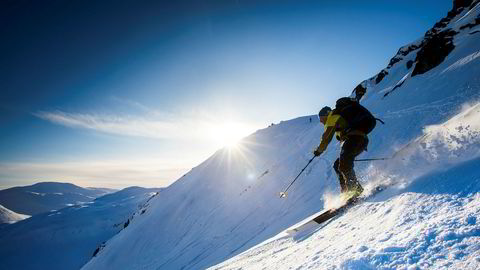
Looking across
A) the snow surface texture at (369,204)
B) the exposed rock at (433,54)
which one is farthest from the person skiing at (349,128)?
the exposed rock at (433,54)

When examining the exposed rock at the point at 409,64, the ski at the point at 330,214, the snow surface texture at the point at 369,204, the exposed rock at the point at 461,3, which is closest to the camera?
the snow surface texture at the point at 369,204

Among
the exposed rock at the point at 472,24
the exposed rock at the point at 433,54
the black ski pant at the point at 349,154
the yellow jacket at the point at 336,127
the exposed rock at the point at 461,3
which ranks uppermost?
the exposed rock at the point at 461,3

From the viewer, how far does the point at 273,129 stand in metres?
60.7

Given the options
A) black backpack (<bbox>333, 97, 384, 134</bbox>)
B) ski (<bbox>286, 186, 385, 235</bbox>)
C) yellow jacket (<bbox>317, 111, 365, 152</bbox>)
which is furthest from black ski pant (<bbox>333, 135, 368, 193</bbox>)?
ski (<bbox>286, 186, 385, 235</bbox>)

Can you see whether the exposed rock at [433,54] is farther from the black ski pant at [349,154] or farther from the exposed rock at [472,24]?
the black ski pant at [349,154]

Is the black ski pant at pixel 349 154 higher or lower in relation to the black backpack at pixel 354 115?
lower

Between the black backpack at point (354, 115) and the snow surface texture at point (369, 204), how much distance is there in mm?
1036

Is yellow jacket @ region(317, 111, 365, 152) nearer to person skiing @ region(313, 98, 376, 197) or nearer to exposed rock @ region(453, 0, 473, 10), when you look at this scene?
person skiing @ region(313, 98, 376, 197)

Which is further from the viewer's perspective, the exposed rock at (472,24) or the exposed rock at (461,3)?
the exposed rock at (461,3)

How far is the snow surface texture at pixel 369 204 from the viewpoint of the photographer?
10.1ft

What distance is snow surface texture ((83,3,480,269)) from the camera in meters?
3.08

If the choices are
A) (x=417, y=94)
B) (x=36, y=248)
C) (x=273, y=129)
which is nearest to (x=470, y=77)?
(x=417, y=94)

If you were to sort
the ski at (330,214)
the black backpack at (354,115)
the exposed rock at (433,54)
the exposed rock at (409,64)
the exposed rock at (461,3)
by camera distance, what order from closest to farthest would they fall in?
1. the ski at (330,214)
2. the black backpack at (354,115)
3. the exposed rock at (433,54)
4. the exposed rock at (409,64)
5. the exposed rock at (461,3)

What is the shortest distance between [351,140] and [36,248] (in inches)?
9760
